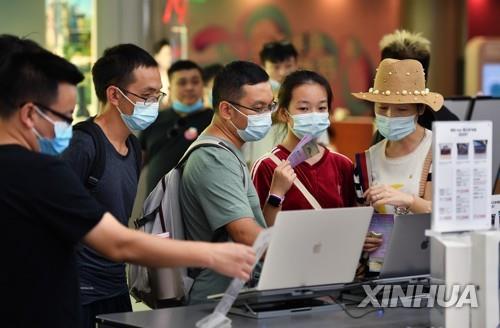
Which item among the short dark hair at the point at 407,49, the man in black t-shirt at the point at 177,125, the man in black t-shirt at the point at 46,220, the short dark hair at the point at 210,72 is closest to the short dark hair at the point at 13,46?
the man in black t-shirt at the point at 46,220

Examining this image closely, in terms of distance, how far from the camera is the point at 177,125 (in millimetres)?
6434

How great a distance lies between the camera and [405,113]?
3947 millimetres

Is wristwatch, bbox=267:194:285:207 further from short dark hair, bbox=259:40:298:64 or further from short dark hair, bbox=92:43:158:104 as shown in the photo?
short dark hair, bbox=259:40:298:64

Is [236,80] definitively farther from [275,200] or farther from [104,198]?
[104,198]

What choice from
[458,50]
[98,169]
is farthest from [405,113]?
[458,50]

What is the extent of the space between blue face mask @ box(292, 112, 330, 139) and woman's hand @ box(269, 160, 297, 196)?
1.04 feet

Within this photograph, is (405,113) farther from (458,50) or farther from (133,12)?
(458,50)

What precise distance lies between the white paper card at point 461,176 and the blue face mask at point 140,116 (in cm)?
134

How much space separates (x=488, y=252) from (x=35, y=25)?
427 cm

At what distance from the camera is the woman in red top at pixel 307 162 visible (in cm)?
395

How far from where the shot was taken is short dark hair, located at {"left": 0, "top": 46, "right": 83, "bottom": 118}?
2.80 meters

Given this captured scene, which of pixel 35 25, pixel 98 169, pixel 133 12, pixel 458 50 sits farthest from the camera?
pixel 458 50

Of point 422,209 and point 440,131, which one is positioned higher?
point 440,131

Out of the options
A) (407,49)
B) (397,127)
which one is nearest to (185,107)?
(407,49)
